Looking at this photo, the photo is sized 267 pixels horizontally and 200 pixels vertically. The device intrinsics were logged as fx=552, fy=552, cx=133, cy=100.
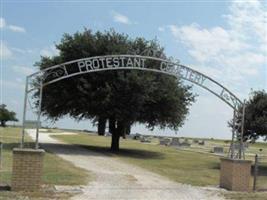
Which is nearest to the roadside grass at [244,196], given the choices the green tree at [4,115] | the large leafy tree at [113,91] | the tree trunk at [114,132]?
the large leafy tree at [113,91]

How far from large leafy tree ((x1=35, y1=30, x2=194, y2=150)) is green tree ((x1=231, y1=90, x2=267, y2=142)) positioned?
6236 mm

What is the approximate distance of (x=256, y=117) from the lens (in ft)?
102

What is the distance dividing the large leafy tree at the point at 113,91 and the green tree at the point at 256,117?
6.24m

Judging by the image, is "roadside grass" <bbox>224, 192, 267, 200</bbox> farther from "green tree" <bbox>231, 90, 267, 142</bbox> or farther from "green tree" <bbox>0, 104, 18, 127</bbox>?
"green tree" <bbox>0, 104, 18, 127</bbox>

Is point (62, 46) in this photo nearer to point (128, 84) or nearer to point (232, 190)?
point (128, 84)

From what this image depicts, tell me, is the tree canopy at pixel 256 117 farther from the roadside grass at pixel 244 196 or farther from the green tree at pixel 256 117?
the roadside grass at pixel 244 196

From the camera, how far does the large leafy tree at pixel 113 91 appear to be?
116 ft

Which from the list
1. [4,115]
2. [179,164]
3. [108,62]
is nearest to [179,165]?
[179,164]

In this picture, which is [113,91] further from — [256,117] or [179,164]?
[256,117]

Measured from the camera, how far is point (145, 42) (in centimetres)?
3862

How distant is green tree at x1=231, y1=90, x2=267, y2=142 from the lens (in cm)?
3070

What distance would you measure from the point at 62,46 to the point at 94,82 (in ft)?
11.7

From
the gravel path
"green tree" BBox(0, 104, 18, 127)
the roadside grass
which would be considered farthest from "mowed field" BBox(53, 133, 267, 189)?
"green tree" BBox(0, 104, 18, 127)

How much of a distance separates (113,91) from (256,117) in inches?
373
